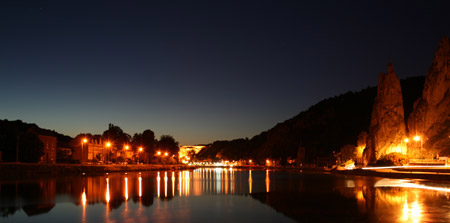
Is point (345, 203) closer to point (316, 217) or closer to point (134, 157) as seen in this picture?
point (316, 217)

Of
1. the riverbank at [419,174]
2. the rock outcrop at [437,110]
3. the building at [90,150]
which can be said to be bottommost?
the riverbank at [419,174]

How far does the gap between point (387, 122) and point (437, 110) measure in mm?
11350

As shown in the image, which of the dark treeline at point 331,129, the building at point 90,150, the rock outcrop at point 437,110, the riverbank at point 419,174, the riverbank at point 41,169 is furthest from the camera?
the dark treeline at point 331,129

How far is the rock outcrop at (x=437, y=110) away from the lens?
206ft

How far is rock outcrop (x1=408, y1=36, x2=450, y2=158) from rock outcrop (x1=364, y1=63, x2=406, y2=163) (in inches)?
159

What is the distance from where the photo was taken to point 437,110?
213ft

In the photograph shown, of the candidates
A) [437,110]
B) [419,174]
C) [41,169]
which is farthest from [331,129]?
[41,169]

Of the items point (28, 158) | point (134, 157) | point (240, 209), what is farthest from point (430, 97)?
point (134, 157)

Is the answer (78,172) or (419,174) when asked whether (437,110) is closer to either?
(419,174)

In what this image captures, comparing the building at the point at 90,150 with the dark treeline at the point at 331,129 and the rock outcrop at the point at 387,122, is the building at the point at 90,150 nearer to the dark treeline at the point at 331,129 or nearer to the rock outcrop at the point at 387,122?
the rock outcrop at the point at 387,122

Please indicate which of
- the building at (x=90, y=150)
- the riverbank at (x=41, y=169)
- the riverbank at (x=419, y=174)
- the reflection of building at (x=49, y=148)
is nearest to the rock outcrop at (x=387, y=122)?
the riverbank at (x=419, y=174)

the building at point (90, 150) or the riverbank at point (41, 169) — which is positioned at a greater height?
the building at point (90, 150)

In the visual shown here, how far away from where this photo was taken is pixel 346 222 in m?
16.8

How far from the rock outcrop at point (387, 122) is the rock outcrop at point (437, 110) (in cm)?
403
